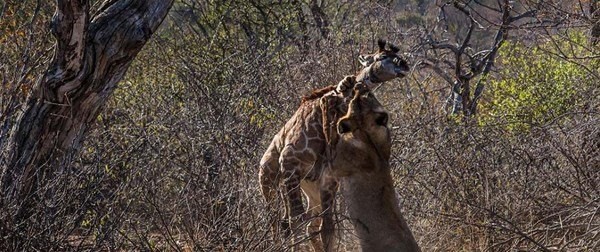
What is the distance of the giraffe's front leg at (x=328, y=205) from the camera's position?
5855 mm

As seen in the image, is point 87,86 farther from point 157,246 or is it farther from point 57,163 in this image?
point 157,246

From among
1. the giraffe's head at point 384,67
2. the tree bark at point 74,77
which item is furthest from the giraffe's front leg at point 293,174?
the tree bark at point 74,77

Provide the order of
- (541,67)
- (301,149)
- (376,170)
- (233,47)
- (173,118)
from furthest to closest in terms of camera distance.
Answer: (233,47) < (541,67) < (173,118) < (301,149) < (376,170)

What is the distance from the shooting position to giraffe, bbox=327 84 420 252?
449cm

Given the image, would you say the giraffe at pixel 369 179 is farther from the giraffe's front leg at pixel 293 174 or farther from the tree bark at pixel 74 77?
the tree bark at pixel 74 77

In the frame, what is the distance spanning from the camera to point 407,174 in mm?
7258

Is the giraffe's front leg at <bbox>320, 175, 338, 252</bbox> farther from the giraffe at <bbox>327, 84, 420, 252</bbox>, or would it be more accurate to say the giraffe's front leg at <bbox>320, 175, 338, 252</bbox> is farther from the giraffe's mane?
the giraffe at <bbox>327, 84, 420, 252</bbox>

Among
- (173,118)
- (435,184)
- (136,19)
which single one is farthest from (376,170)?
(173,118)

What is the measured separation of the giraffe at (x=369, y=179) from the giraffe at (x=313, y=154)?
123cm

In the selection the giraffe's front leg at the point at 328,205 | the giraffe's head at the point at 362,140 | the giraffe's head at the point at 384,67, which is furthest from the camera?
the giraffe's head at the point at 384,67

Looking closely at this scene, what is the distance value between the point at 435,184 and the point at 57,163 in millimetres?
2491

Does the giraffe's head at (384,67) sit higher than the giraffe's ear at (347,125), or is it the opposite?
the giraffe's head at (384,67)

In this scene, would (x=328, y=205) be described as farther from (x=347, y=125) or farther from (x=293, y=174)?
(x=347, y=125)

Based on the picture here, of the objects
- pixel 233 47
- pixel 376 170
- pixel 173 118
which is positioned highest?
pixel 233 47
